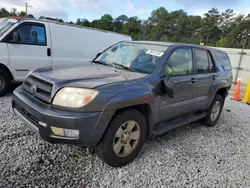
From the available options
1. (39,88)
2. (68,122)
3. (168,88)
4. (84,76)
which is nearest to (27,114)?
(39,88)

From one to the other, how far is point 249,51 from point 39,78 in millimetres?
12363

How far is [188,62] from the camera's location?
3.79 meters

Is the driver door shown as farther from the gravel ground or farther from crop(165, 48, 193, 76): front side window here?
the gravel ground

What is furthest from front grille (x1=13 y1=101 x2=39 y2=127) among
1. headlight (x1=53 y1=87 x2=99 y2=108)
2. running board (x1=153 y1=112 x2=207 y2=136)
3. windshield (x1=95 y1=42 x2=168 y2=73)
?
running board (x1=153 y1=112 x2=207 y2=136)

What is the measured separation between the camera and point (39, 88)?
2.65 m

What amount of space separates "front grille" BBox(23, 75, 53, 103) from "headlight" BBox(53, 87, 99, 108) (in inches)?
6.0

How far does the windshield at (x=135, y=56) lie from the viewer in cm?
322

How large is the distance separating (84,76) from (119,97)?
1.88ft

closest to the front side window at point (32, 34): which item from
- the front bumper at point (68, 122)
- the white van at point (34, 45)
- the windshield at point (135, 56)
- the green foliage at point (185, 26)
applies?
the white van at point (34, 45)

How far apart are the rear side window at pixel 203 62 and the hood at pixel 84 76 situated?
1.58 metres

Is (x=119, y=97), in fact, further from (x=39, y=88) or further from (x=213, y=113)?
(x=213, y=113)

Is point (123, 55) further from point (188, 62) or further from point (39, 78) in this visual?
point (39, 78)

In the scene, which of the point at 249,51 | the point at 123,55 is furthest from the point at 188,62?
the point at 249,51

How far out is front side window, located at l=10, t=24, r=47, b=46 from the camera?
209 inches
